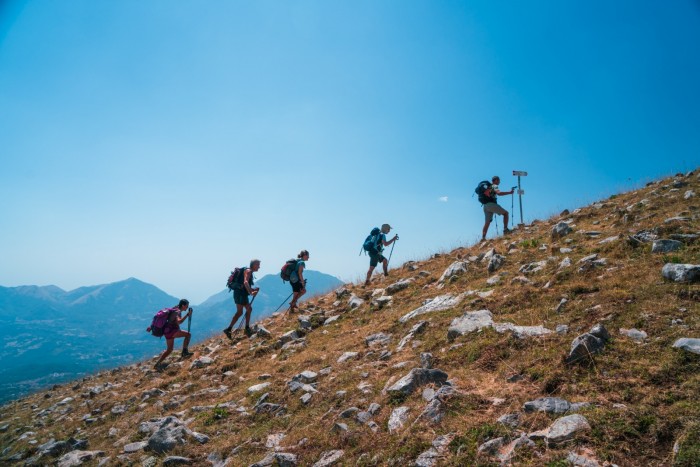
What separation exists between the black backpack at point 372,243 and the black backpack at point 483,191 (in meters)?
5.23

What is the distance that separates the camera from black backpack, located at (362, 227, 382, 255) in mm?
16344

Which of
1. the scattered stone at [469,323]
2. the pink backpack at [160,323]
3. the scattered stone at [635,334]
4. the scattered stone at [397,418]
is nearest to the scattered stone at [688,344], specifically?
the scattered stone at [635,334]

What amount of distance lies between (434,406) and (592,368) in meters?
2.09

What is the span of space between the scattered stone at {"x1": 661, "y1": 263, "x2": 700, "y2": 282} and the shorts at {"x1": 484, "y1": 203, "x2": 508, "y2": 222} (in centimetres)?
1052

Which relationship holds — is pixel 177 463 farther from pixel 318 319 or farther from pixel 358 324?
pixel 318 319

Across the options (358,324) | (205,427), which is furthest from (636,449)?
(358,324)

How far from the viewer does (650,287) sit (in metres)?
5.84

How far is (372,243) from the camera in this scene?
53.6 ft

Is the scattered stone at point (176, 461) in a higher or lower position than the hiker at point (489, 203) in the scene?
lower

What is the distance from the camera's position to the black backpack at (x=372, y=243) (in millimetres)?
16344

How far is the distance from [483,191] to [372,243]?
5.95m

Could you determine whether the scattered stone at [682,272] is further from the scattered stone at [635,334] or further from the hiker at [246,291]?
the hiker at [246,291]

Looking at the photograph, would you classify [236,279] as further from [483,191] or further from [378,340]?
[483,191]

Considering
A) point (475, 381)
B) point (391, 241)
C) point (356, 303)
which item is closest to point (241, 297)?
point (356, 303)
